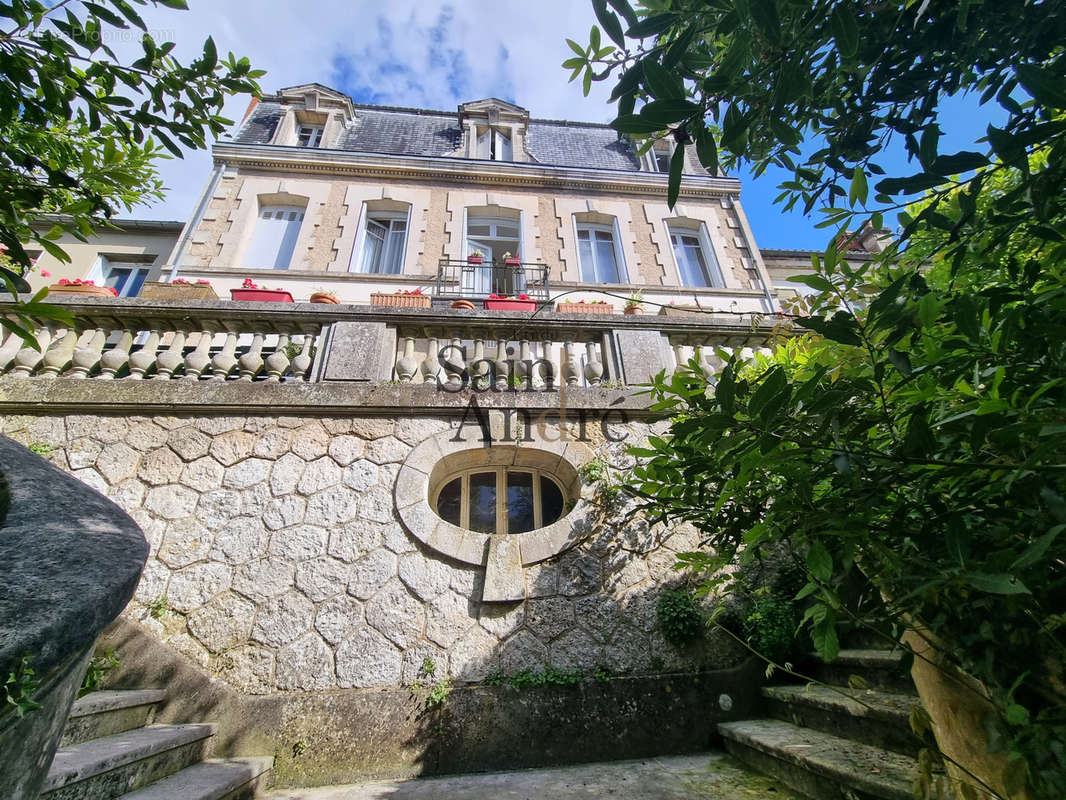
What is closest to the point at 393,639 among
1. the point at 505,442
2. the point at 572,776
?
the point at 572,776

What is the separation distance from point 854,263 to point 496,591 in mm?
12172

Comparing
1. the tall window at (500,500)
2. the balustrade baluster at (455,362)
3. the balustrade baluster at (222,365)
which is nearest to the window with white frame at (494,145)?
the balustrade baluster at (455,362)

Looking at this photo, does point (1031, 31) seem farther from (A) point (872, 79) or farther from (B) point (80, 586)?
(B) point (80, 586)

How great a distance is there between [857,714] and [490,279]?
27.0 feet

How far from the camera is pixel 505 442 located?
124 inches

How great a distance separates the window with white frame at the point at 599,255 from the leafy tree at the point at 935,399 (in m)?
8.16

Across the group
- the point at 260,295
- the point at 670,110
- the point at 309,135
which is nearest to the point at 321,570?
the point at 670,110

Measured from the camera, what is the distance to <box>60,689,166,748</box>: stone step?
1771 millimetres

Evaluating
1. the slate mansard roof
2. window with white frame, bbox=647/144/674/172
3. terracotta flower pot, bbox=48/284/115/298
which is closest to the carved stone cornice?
the slate mansard roof

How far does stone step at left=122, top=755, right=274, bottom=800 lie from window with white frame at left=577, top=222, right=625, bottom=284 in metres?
8.53

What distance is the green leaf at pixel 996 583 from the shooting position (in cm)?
76

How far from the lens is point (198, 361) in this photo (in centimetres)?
324

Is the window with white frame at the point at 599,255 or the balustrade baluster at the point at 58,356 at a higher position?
the window with white frame at the point at 599,255

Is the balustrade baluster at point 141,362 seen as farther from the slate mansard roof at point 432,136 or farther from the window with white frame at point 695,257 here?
the window with white frame at point 695,257
